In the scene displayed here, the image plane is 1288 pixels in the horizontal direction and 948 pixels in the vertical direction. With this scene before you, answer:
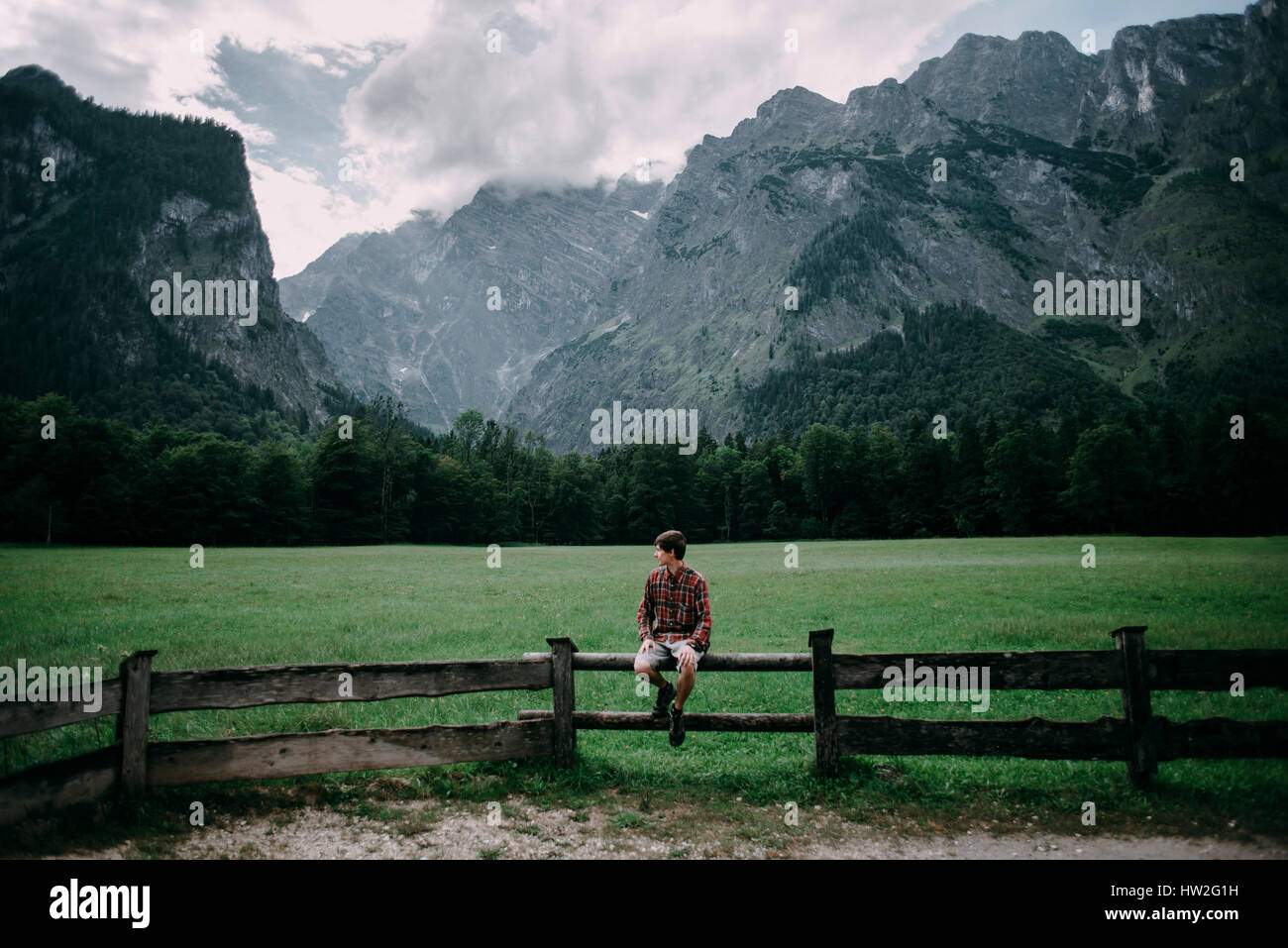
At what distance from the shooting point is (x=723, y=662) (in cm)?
852

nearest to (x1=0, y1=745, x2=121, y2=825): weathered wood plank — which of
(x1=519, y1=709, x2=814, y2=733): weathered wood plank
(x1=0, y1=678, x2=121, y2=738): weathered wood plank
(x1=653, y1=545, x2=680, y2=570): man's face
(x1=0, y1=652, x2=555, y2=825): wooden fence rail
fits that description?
(x1=0, y1=652, x2=555, y2=825): wooden fence rail

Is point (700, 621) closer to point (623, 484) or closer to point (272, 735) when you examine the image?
point (272, 735)

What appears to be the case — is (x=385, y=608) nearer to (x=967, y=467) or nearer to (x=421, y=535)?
(x=421, y=535)

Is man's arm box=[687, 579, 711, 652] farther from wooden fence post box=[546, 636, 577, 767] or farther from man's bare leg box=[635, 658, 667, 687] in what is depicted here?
wooden fence post box=[546, 636, 577, 767]

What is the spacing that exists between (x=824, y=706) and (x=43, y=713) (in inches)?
349

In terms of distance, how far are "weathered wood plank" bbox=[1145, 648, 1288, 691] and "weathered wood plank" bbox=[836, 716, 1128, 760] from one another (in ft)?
2.66

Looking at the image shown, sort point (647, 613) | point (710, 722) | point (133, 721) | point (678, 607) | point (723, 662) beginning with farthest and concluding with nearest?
1. point (647, 613)
2. point (678, 607)
3. point (723, 662)
4. point (710, 722)
5. point (133, 721)

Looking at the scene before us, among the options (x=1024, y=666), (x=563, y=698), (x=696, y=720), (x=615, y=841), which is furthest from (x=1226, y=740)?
(x=563, y=698)

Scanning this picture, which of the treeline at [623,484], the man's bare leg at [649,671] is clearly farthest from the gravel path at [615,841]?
the treeline at [623,484]

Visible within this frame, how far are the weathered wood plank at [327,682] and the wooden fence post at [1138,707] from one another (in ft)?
24.5

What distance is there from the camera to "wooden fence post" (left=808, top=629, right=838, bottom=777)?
27.2 feet

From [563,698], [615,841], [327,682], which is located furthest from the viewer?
[563,698]

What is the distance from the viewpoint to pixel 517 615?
25422 mm
